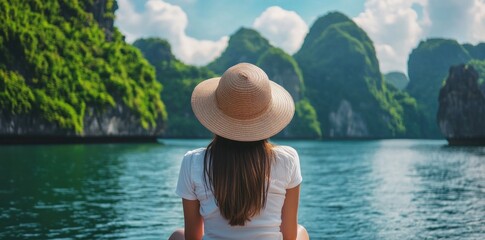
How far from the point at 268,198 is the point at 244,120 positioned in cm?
46

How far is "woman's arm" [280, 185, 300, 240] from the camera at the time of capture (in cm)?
311

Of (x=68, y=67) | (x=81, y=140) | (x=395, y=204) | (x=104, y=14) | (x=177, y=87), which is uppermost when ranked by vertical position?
(x=104, y=14)

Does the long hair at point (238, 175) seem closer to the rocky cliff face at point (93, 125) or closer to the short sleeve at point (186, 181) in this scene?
the short sleeve at point (186, 181)

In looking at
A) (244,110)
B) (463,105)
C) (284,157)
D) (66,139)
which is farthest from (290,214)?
(463,105)

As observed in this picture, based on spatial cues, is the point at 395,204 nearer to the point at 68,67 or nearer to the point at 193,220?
the point at 193,220

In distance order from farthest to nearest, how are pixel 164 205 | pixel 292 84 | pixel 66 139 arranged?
1. pixel 292 84
2. pixel 66 139
3. pixel 164 205

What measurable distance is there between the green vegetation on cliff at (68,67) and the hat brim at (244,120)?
58717mm

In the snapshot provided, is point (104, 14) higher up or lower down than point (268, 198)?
higher up

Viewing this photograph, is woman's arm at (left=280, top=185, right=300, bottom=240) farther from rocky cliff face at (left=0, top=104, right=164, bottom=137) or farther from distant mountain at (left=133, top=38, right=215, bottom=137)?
distant mountain at (left=133, top=38, right=215, bottom=137)

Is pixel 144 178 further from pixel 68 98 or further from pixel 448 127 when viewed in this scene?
pixel 448 127

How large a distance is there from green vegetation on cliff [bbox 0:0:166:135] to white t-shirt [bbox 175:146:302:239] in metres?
58.7

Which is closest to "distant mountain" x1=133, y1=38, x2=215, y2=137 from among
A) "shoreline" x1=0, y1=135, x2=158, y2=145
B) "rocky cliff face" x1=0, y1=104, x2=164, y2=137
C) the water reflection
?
"shoreline" x1=0, y1=135, x2=158, y2=145

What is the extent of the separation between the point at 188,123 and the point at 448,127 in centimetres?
7261

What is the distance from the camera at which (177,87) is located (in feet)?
507
